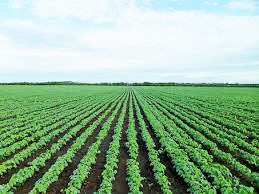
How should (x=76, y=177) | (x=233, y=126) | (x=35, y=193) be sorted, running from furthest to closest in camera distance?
1. (x=233, y=126)
2. (x=76, y=177)
3. (x=35, y=193)

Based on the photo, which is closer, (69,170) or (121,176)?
(121,176)

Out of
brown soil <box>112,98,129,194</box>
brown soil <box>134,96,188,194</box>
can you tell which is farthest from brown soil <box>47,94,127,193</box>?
brown soil <box>134,96,188,194</box>

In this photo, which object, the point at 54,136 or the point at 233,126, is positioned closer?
the point at 54,136

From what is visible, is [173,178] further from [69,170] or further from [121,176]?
[69,170]

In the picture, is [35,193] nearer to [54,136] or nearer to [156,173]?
[156,173]

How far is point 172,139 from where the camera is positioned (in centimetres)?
1088

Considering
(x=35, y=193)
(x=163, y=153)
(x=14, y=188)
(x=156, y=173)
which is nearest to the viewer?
(x=35, y=193)

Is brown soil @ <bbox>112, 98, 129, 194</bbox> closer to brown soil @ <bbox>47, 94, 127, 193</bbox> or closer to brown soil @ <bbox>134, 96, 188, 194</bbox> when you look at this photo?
brown soil @ <bbox>47, 94, 127, 193</bbox>

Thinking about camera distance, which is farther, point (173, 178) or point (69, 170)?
point (69, 170)

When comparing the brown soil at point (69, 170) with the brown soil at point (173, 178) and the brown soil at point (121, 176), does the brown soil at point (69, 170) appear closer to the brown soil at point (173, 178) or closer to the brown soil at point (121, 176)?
the brown soil at point (121, 176)

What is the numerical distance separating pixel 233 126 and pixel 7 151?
13901 mm

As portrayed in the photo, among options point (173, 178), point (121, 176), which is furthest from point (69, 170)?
point (173, 178)

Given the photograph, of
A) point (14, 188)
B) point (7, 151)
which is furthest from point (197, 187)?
point (7, 151)

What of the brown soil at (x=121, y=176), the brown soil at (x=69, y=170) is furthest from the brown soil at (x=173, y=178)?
the brown soil at (x=69, y=170)
